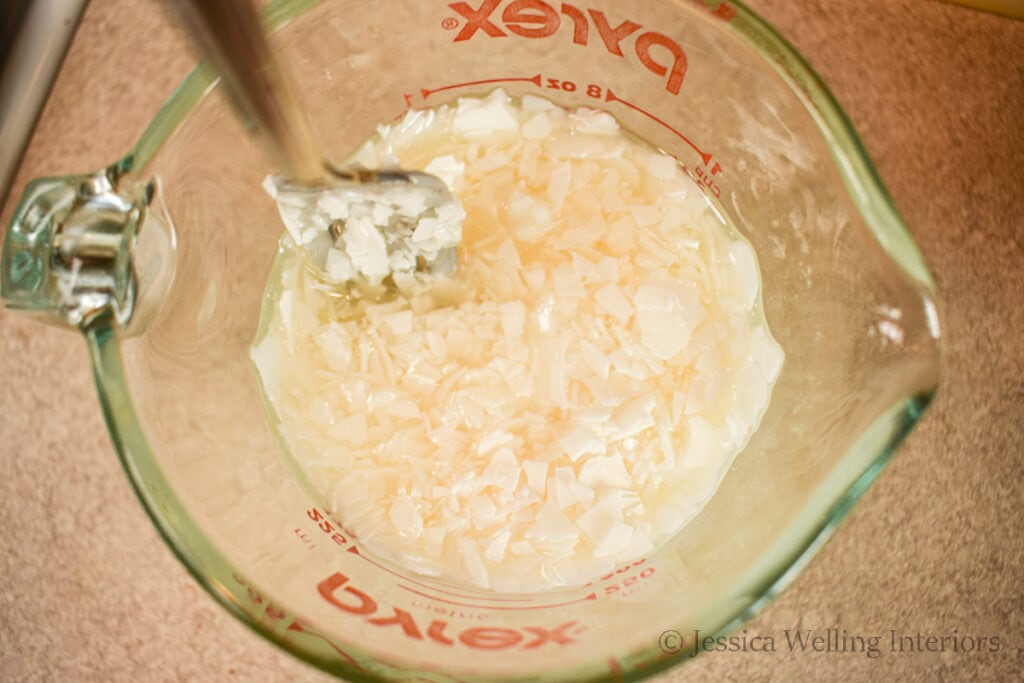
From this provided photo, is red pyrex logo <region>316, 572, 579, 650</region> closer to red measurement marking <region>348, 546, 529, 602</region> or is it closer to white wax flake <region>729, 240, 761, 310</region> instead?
red measurement marking <region>348, 546, 529, 602</region>

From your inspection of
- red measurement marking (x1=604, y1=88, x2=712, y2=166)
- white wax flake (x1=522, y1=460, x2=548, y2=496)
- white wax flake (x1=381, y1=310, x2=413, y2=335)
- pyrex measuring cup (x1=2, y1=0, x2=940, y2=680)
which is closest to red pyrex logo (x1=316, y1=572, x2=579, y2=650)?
pyrex measuring cup (x1=2, y1=0, x2=940, y2=680)

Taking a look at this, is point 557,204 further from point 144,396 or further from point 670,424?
point 144,396

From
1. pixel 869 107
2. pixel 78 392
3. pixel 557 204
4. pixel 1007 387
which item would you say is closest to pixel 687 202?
pixel 557 204

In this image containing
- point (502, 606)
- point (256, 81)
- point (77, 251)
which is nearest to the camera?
point (256, 81)

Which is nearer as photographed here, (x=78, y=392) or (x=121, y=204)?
(x=121, y=204)

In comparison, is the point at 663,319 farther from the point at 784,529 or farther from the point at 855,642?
the point at 855,642

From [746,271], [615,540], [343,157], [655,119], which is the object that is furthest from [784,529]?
[343,157]

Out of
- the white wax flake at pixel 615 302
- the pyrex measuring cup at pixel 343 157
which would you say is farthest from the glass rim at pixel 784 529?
the white wax flake at pixel 615 302
